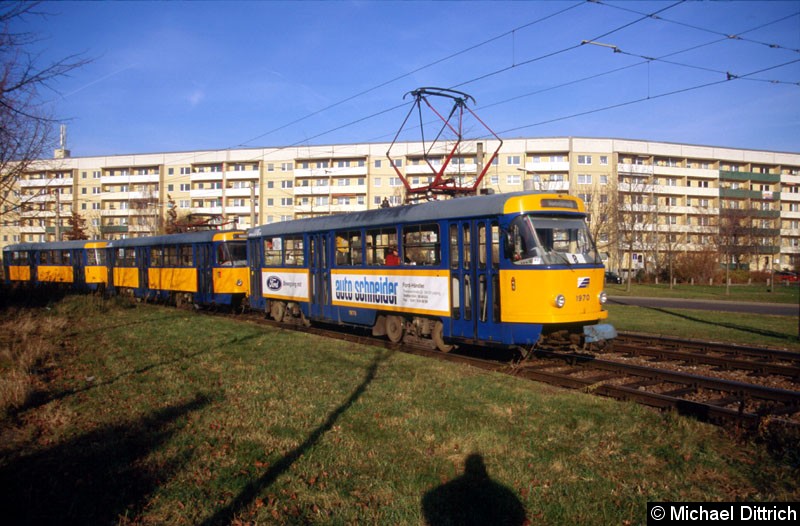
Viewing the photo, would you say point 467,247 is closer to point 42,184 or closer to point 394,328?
point 394,328

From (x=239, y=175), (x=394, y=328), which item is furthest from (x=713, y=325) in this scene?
(x=239, y=175)

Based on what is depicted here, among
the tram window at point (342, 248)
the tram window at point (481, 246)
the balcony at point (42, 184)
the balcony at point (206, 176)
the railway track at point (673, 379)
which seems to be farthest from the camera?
the balcony at point (206, 176)

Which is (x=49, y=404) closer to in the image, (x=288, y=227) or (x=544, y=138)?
(x=288, y=227)

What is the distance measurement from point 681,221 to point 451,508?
66.8 meters

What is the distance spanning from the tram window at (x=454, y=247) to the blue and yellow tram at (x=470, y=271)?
0.02 m

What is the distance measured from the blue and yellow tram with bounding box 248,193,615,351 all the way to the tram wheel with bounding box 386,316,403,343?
0.02m

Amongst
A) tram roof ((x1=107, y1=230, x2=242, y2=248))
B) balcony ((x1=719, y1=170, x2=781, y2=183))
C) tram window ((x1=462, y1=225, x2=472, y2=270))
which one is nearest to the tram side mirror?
tram window ((x1=462, y1=225, x2=472, y2=270))

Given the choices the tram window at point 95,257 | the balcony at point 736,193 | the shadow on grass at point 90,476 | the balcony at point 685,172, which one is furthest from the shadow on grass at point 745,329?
the balcony at point 685,172

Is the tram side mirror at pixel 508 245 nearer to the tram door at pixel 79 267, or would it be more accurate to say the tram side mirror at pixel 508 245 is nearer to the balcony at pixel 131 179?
the tram door at pixel 79 267

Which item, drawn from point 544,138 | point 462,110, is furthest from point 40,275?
point 544,138

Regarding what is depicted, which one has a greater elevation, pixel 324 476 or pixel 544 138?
pixel 544 138

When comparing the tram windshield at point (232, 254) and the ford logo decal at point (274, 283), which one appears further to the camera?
the tram windshield at point (232, 254)

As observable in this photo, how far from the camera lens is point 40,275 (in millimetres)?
Answer: 37469

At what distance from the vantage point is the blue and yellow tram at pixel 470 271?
31.9 ft
